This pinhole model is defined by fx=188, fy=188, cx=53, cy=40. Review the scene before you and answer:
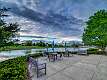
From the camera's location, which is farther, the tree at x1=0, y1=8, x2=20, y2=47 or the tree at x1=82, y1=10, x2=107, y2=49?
the tree at x1=82, y1=10, x2=107, y2=49

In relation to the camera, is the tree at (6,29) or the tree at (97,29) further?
the tree at (97,29)

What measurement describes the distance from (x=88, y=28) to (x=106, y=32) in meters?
5.00

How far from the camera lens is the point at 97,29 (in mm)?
33812

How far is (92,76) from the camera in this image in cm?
1229

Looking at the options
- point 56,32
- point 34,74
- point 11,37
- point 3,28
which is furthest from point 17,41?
point 56,32

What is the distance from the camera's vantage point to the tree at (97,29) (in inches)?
1299

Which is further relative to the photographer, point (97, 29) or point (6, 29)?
point (97, 29)

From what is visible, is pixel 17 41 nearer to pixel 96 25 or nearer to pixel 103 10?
pixel 96 25

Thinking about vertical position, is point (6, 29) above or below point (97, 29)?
below

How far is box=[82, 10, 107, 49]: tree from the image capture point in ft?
108

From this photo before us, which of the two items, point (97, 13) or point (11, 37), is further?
point (97, 13)

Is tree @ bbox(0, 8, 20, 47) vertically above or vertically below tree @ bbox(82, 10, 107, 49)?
below

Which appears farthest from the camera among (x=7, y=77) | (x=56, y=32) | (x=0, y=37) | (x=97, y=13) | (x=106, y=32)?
(x=56, y=32)

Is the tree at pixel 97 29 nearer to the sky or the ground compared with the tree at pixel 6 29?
nearer to the sky
